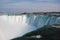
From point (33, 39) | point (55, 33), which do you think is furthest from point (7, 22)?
point (55, 33)

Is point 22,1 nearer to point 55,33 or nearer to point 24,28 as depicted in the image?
point 24,28

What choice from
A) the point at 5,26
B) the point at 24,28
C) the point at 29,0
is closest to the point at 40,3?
the point at 29,0

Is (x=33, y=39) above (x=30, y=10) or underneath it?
underneath

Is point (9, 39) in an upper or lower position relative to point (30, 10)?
lower

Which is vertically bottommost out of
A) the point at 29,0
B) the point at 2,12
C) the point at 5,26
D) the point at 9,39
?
the point at 9,39

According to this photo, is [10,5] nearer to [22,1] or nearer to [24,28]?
[22,1]

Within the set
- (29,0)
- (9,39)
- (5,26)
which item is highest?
(29,0)
